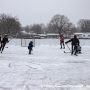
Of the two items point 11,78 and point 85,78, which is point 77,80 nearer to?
point 85,78

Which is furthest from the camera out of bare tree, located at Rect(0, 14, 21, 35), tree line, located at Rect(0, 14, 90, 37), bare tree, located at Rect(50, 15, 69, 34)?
bare tree, located at Rect(50, 15, 69, 34)

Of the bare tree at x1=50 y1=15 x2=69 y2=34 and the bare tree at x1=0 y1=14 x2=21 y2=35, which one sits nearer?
the bare tree at x1=0 y1=14 x2=21 y2=35

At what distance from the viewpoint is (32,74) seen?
11258 millimetres

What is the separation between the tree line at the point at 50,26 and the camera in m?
91.0

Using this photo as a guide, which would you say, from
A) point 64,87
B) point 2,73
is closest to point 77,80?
point 64,87

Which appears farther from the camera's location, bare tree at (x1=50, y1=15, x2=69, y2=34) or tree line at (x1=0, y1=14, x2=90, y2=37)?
bare tree at (x1=50, y1=15, x2=69, y2=34)

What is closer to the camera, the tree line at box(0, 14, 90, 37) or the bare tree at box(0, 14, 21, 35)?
the bare tree at box(0, 14, 21, 35)

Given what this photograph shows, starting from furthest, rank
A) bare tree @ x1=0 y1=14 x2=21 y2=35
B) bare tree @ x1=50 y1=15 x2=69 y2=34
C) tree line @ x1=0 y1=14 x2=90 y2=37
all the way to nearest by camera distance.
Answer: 1. bare tree @ x1=50 y1=15 x2=69 y2=34
2. tree line @ x1=0 y1=14 x2=90 y2=37
3. bare tree @ x1=0 y1=14 x2=21 y2=35

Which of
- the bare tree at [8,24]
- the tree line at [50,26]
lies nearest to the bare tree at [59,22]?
the tree line at [50,26]

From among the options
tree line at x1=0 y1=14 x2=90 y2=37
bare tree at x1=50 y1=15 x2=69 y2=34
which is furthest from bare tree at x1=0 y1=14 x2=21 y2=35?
bare tree at x1=50 y1=15 x2=69 y2=34

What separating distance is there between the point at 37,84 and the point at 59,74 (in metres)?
2.47

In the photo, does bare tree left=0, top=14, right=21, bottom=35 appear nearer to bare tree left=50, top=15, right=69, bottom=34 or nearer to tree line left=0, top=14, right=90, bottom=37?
tree line left=0, top=14, right=90, bottom=37

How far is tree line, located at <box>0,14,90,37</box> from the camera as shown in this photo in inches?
3583

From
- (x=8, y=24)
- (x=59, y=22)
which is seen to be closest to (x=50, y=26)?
(x=59, y=22)
